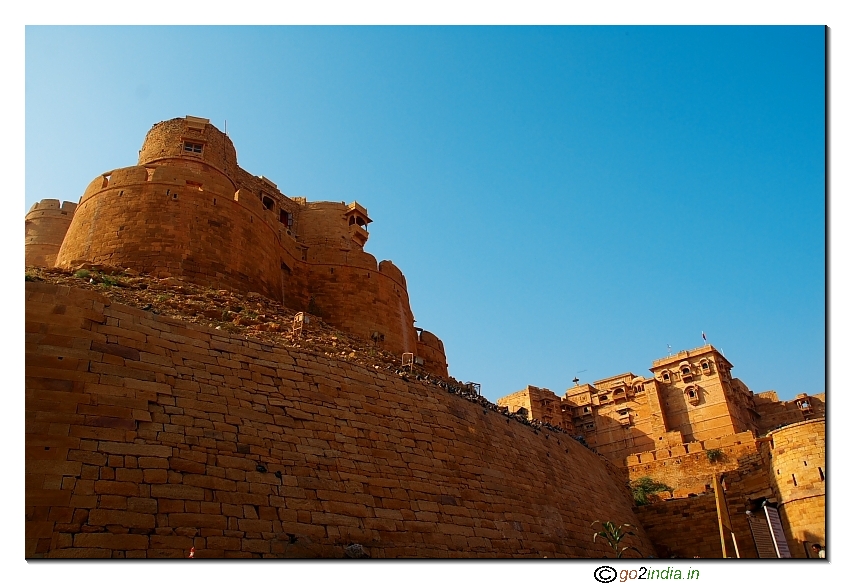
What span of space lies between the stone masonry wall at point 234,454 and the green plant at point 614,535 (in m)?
0.80

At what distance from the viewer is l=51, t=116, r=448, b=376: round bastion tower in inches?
592

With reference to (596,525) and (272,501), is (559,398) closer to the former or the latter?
(596,525)

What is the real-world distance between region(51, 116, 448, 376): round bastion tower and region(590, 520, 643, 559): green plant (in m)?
7.48

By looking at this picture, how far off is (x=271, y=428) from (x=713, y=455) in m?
15.9

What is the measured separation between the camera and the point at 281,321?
13773 mm

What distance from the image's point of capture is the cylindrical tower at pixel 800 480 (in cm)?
1326

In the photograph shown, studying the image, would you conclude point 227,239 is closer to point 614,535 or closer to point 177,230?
point 177,230

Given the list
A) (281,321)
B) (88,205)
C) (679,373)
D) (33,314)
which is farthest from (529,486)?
(679,373)

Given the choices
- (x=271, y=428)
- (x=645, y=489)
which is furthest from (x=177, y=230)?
(x=645, y=489)

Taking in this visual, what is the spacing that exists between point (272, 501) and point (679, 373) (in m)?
29.8

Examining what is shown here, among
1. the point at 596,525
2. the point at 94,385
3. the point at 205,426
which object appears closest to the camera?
the point at 94,385

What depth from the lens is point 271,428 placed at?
31.8 ft
